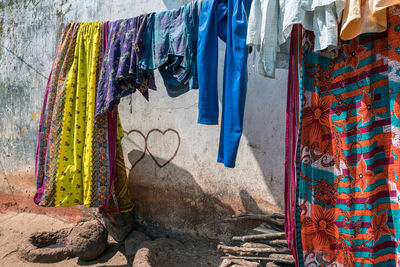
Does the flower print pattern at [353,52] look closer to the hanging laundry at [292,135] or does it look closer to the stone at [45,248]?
the hanging laundry at [292,135]

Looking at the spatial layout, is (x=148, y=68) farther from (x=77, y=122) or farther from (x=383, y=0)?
(x=383, y=0)

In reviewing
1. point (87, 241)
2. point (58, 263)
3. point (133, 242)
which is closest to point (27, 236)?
point (58, 263)

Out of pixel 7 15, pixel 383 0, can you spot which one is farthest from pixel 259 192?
pixel 7 15

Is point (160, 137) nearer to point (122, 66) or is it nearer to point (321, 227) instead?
point (122, 66)

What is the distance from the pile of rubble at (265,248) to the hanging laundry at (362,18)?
4.49ft

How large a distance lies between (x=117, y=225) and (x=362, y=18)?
258cm

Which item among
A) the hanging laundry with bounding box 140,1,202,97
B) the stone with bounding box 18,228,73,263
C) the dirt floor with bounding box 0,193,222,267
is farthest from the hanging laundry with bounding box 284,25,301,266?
the stone with bounding box 18,228,73,263

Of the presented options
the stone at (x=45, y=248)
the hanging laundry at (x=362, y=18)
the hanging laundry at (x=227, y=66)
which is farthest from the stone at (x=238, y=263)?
the stone at (x=45, y=248)

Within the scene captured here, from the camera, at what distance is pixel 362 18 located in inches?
55.2

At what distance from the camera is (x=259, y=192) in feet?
8.53

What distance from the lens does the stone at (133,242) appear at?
2.82 metres

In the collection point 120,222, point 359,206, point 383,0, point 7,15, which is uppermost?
point 7,15

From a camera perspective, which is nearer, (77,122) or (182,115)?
(77,122)

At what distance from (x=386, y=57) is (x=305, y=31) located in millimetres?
423
